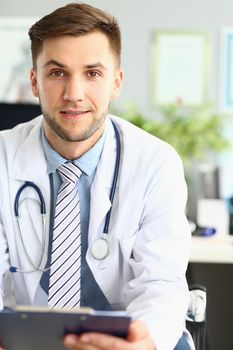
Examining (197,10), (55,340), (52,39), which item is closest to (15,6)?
(197,10)

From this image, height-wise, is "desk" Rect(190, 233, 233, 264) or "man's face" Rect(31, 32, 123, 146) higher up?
"man's face" Rect(31, 32, 123, 146)

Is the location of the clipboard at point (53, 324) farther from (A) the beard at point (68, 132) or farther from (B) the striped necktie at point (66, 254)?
(A) the beard at point (68, 132)

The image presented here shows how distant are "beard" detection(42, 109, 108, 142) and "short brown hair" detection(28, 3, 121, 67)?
0.53 feet

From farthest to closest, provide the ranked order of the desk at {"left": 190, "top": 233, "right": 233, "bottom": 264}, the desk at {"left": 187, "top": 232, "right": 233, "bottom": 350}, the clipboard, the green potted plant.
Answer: the green potted plant < the desk at {"left": 187, "top": 232, "right": 233, "bottom": 350} < the desk at {"left": 190, "top": 233, "right": 233, "bottom": 264} < the clipboard

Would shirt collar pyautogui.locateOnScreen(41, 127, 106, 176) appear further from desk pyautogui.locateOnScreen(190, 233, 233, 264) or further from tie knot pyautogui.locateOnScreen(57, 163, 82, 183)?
desk pyautogui.locateOnScreen(190, 233, 233, 264)

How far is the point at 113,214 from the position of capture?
1.56 meters

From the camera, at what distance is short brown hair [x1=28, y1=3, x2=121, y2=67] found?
149 centimetres

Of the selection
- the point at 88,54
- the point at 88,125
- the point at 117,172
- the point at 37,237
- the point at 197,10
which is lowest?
the point at 37,237

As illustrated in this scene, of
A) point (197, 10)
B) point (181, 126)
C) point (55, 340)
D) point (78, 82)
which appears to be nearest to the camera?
point (55, 340)

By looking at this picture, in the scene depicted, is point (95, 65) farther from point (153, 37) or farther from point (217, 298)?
point (153, 37)

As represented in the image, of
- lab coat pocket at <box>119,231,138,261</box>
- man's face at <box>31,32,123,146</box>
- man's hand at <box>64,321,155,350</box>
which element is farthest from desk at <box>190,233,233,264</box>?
man's hand at <box>64,321,155,350</box>

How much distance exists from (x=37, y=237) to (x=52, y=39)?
463 millimetres

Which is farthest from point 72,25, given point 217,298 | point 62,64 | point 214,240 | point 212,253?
point 217,298

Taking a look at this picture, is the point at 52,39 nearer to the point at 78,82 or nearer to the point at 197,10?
the point at 78,82
